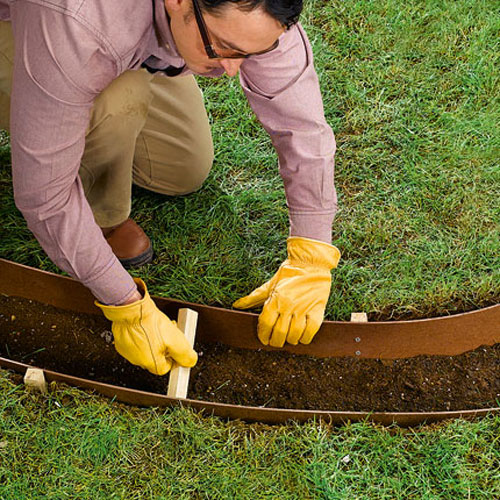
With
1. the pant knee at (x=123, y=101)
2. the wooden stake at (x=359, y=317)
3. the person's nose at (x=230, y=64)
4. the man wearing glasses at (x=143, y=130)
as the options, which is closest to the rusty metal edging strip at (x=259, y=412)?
the man wearing glasses at (x=143, y=130)

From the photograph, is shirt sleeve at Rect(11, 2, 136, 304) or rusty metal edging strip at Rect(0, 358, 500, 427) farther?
rusty metal edging strip at Rect(0, 358, 500, 427)

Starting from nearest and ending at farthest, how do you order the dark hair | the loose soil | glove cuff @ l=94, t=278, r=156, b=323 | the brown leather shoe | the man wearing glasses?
the dark hair → the man wearing glasses → glove cuff @ l=94, t=278, r=156, b=323 → the loose soil → the brown leather shoe

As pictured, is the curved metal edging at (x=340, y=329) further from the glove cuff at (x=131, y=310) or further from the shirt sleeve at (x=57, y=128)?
the shirt sleeve at (x=57, y=128)

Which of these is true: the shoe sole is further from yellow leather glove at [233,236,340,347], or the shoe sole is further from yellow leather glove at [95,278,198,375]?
yellow leather glove at [233,236,340,347]

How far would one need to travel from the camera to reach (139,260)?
270cm

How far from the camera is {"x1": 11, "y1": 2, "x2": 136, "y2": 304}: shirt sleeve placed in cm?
154

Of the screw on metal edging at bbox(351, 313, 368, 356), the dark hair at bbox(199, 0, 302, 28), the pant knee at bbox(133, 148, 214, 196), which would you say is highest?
the dark hair at bbox(199, 0, 302, 28)

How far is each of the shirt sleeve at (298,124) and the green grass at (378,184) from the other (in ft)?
1.72

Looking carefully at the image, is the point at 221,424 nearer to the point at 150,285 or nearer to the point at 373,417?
the point at 373,417

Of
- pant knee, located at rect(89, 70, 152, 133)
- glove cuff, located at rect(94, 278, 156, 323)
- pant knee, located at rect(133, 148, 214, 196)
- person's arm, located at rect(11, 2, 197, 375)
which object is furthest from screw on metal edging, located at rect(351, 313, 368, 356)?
pant knee, located at rect(89, 70, 152, 133)

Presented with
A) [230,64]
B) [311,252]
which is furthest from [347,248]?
[230,64]

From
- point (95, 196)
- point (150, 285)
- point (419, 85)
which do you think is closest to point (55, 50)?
point (95, 196)

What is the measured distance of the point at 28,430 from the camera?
7.29 feet

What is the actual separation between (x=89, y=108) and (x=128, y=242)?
998mm
